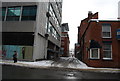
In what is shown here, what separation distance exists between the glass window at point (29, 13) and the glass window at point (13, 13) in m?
1.03

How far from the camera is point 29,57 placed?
19250 mm

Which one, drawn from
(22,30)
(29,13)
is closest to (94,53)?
(22,30)

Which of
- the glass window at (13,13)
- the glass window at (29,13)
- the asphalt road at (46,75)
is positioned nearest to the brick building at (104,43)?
the asphalt road at (46,75)

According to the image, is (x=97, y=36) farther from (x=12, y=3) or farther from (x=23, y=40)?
(x=12, y=3)

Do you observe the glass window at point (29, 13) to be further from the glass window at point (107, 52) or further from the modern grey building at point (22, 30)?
the glass window at point (107, 52)

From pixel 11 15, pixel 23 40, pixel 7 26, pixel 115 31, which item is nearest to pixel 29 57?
pixel 23 40

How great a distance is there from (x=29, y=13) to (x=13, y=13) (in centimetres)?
310

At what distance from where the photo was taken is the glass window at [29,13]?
20.6 metres

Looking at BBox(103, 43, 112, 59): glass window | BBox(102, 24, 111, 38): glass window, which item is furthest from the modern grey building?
BBox(103, 43, 112, 59): glass window

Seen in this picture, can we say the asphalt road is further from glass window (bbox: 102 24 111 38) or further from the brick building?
glass window (bbox: 102 24 111 38)

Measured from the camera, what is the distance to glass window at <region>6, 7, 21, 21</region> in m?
20.9

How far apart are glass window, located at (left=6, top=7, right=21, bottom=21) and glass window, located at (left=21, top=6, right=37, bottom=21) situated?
40.4 inches

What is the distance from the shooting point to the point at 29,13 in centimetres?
2102

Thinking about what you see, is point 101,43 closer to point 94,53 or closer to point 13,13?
point 94,53
